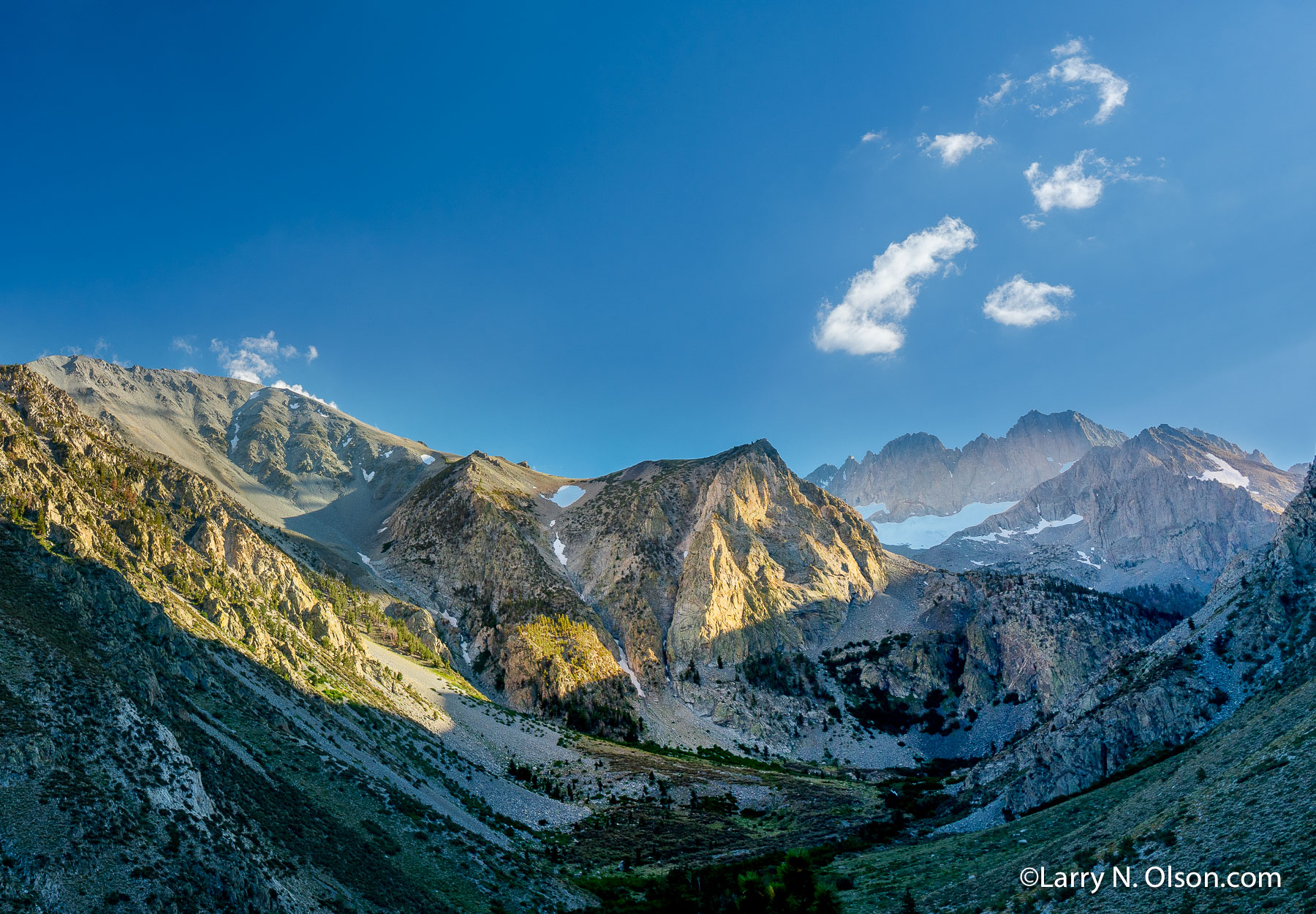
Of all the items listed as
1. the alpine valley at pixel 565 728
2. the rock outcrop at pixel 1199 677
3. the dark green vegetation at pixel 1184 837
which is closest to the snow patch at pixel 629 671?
the alpine valley at pixel 565 728

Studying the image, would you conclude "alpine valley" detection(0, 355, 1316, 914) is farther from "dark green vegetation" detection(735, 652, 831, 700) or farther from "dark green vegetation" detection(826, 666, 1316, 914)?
"dark green vegetation" detection(735, 652, 831, 700)

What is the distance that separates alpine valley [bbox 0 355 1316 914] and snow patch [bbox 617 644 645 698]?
37.7 inches

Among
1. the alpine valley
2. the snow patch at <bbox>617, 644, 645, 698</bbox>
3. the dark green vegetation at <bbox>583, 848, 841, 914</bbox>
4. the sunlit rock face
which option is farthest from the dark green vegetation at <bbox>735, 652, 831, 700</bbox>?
the dark green vegetation at <bbox>583, 848, 841, 914</bbox>

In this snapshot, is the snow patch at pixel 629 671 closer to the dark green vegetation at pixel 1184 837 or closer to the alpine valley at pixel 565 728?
the alpine valley at pixel 565 728

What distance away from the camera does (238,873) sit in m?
21.4

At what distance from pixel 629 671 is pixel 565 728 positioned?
1325 inches

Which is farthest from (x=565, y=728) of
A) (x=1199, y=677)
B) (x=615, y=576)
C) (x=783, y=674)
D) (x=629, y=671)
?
(x=1199, y=677)

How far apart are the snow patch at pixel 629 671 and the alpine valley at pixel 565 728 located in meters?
0.96

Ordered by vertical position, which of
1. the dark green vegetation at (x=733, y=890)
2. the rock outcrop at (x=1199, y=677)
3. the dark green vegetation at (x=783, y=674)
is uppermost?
the rock outcrop at (x=1199, y=677)

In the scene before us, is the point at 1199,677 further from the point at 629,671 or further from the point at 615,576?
the point at 615,576

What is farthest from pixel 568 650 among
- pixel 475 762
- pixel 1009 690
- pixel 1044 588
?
pixel 1044 588

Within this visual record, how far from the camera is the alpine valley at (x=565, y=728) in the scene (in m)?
20.7

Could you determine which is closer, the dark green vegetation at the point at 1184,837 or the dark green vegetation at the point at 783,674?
the dark green vegetation at the point at 1184,837

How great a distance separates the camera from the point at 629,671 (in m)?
136
